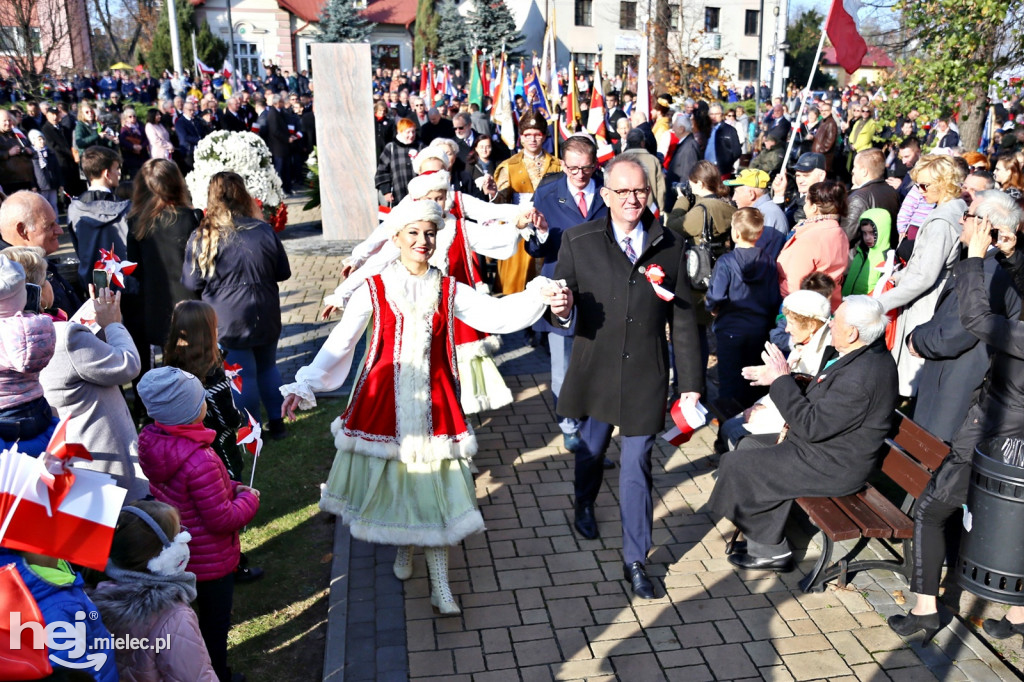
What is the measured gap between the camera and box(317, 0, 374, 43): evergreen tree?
54875 mm

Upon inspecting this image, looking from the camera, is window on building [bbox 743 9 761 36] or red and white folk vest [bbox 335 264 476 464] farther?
window on building [bbox 743 9 761 36]

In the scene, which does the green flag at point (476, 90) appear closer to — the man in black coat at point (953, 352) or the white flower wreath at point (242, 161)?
the white flower wreath at point (242, 161)

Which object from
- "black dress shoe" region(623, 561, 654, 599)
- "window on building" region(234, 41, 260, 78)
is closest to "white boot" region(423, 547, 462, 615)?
"black dress shoe" region(623, 561, 654, 599)

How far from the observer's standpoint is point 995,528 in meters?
4.05

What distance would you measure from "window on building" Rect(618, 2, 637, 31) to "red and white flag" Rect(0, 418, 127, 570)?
58.2 metres

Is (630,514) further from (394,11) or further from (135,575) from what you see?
(394,11)

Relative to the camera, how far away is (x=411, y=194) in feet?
20.0

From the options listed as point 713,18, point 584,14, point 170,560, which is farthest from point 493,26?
point 170,560

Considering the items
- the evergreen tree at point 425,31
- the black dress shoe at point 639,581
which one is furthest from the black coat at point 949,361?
the evergreen tree at point 425,31

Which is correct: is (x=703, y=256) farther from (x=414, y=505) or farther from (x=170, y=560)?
(x=170, y=560)

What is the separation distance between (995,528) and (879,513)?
705 millimetres

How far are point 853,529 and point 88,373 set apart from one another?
374 centimetres

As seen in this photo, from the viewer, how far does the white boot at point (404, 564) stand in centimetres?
487

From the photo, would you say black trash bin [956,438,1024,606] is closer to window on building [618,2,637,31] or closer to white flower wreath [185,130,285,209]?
white flower wreath [185,130,285,209]
